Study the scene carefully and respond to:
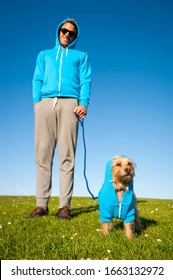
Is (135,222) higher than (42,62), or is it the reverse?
(42,62)

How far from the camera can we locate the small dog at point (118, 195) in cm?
647

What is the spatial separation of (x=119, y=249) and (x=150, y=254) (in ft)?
1.66

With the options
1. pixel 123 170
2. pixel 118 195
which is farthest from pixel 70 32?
pixel 118 195

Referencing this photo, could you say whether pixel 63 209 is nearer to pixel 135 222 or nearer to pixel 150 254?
pixel 135 222

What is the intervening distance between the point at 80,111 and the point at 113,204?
3.10 metres

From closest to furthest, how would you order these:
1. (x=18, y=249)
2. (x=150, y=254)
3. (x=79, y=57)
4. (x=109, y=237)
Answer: (x=150, y=254) → (x=18, y=249) → (x=109, y=237) → (x=79, y=57)

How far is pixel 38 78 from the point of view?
938cm

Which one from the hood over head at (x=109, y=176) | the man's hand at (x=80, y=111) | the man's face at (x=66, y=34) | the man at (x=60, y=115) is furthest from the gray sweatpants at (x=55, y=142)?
the hood over head at (x=109, y=176)

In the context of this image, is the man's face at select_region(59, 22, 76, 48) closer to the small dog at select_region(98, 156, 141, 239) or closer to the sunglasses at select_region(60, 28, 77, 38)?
Result: the sunglasses at select_region(60, 28, 77, 38)

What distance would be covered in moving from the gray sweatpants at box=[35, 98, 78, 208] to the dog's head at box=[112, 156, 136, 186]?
236cm

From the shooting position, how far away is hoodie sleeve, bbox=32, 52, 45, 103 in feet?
30.0
